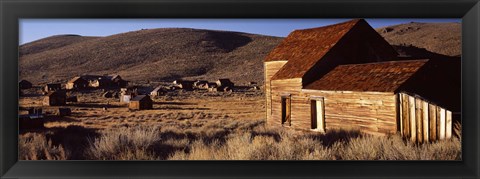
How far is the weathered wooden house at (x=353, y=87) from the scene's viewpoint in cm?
686

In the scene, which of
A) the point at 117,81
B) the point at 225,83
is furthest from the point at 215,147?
the point at 225,83

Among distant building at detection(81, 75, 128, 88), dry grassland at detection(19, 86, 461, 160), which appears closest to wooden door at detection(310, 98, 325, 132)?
dry grassland at detection(19, 86, 461, 160)

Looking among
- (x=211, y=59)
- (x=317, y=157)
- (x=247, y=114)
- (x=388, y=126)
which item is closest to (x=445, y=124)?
(x=388, y=126)

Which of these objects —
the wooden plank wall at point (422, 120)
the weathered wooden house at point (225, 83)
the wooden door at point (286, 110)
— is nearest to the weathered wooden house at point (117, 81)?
the weathered wooden house at point (225, 83)

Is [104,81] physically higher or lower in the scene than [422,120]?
higher

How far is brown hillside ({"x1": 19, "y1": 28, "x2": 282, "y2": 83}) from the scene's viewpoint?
2300 cm

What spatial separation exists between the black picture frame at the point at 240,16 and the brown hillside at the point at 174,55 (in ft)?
56.0

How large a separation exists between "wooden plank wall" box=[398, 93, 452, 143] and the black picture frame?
1.14m

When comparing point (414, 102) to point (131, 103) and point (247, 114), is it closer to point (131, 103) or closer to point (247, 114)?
point (247, 114)

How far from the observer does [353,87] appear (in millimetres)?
8305

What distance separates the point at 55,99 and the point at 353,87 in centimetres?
964

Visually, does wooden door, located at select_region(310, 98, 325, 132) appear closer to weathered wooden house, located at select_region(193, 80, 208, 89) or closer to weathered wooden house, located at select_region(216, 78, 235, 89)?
weathered wooden house, located at select_region(193, 80, 208, 89)

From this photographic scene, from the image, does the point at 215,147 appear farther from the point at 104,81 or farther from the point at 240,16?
the point at 104,81

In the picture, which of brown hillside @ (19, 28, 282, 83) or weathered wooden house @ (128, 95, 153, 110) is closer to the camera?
weathered wooden house @ (128, 95, 153, 110)
